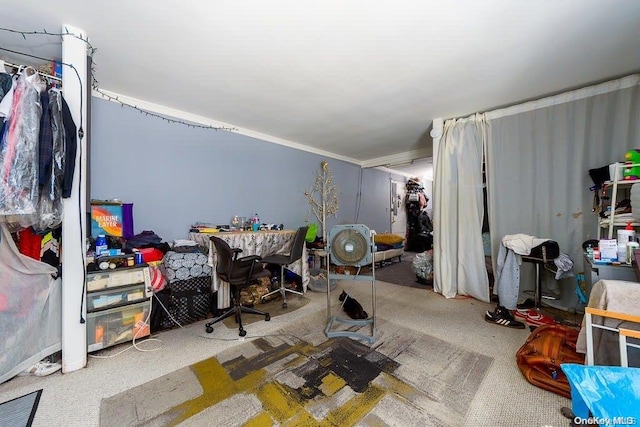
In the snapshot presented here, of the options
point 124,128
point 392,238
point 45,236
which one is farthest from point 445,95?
point 45,236

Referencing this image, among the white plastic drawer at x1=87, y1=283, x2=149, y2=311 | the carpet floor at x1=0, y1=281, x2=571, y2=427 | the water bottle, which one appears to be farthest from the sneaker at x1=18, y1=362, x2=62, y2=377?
the water bottle

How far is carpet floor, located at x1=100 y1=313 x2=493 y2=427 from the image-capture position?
1300 mm

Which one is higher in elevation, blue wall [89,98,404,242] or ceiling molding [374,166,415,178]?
ceiling molding [374,166,415,178]

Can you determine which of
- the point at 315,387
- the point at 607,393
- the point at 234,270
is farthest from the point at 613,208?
the point at 234,270

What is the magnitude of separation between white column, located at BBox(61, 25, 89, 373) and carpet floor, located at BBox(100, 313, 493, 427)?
62 cm

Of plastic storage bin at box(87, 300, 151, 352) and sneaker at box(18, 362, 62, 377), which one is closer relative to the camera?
sneaker at box(18, 362, 62, 377)

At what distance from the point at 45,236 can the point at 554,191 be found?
4.83m

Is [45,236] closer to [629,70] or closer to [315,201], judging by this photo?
[315,201]

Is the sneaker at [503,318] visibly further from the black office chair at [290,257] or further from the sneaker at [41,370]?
the sneaker at [41,370]

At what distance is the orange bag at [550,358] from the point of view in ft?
4.83

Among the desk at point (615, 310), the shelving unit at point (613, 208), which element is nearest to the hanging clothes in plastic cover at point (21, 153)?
the desk at point (615, 310)

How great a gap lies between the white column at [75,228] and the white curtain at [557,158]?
4.14m

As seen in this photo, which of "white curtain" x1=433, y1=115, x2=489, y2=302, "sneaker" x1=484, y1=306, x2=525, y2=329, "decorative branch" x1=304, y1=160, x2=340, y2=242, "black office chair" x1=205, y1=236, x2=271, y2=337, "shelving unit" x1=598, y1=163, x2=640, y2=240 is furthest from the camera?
"decorative branch" x1=304, y1=160, x2=340, y2=242

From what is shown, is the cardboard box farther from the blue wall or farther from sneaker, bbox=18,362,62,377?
sneaker, bbox=18,362,62,377
